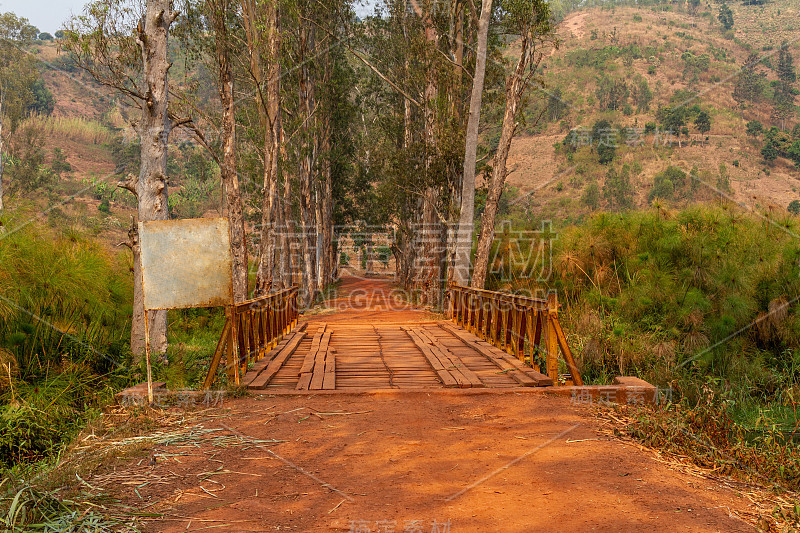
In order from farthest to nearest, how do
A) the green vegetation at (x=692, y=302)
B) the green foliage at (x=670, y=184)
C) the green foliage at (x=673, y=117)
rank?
the green foliage at (x=673, y=117) < the green foliage at (x=670, y=184) < the green vegetation at (x=692, y=302)

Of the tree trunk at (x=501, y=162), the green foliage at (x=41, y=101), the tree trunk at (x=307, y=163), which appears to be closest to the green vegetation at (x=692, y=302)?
the tree trunk at (x=501, y=162)

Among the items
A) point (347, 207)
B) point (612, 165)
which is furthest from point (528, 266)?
point (612, 165)

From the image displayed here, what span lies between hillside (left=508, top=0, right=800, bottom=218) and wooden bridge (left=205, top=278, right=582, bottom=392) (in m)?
34.0

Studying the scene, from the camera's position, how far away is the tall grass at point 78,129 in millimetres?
56469

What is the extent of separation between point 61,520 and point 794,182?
54.5 meters

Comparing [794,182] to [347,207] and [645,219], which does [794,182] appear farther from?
[645,219]

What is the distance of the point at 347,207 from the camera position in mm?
34094

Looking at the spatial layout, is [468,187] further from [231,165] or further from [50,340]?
[50,340]

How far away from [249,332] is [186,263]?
6.90ft

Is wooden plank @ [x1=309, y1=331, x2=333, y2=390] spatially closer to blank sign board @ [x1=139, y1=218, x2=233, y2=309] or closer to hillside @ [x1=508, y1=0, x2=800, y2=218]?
blank sign board @ [x1=139, y1=218, x2=233, y2=309]

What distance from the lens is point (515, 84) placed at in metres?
14.2

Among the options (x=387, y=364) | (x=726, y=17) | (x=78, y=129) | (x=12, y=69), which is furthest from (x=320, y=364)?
(x=726, y=17)

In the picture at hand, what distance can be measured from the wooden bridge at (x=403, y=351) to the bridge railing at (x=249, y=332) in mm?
13

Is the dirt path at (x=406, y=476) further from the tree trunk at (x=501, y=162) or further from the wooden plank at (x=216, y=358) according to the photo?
the tree trunk at (x=501, y=162)
